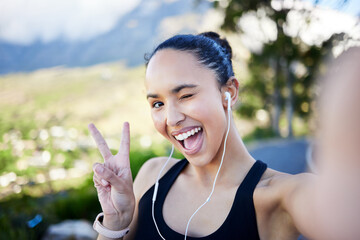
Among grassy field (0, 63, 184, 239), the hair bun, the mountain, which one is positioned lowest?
grassy field (0, 63, 184, 239)

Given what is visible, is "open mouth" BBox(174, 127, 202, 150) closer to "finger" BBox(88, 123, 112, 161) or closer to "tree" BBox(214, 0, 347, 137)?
"finger" BBox(88, 123, 112, 161)

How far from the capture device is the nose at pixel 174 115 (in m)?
1.29

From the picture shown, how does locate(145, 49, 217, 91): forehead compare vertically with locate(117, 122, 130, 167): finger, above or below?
above

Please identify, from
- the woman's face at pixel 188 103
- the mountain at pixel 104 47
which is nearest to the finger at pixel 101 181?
the woman's face at pixel 188 103

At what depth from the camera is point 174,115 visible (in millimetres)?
1291

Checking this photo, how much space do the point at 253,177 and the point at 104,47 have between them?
104ft

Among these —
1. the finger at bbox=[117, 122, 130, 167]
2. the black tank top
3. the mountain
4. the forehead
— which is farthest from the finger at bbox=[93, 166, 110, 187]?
the mountain

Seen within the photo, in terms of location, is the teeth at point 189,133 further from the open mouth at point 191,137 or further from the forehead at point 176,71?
the forehead at point 176,71

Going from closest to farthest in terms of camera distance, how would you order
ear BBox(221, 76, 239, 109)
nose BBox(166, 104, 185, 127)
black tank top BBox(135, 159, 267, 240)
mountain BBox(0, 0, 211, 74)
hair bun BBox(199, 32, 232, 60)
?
black tank top BBox(135, 159, 267, 240), nose BBox(166, 104, 185, 127), ear BBox(221, 76, 239, 109), hair bun BBox(199, 32, 232, 60), mountain BBox(0, 0, 211, 74)

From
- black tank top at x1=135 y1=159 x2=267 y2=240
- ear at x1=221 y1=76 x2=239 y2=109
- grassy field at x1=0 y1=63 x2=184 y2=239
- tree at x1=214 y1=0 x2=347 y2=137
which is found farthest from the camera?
tree at x1=214 y1=0 x2=347 y2=137

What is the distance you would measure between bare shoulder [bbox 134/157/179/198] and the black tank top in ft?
0.34

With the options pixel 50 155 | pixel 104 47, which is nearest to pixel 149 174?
pixel 50 155

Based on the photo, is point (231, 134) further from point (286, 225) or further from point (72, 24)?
point (72, 24)

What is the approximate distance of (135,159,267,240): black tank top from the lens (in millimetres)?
1189
